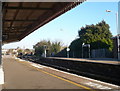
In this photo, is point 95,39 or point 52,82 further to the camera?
point 95,39

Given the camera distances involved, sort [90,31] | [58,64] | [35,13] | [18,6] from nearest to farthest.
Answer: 1. [18,6]
2. [35,13]
3. [58,64]
4. [90,31]

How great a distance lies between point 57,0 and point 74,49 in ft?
198

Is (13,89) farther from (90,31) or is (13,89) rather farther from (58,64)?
(90,31)

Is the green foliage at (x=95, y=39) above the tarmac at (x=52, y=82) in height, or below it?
above

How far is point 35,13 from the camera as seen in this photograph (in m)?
17.2

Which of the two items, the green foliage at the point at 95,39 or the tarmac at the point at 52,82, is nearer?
the tarmac at the point at 52,82

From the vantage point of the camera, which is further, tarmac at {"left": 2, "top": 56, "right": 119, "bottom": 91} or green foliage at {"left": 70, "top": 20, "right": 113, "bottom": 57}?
green foliage at {"left": 70, "top": 20, "right": 113, "bottom": 57}

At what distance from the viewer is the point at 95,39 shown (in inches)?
2638

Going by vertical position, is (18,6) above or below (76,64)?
above

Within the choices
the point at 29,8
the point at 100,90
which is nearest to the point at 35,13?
the point at 29,8

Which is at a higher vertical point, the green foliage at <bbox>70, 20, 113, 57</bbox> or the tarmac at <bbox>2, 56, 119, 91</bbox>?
the green foliage at <bbox>70, 20, 113, 57</bbox>

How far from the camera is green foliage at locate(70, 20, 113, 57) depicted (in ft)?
202

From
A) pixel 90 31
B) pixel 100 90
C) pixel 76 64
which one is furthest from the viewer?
pixel 90 31

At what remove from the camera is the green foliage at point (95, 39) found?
6153cm
